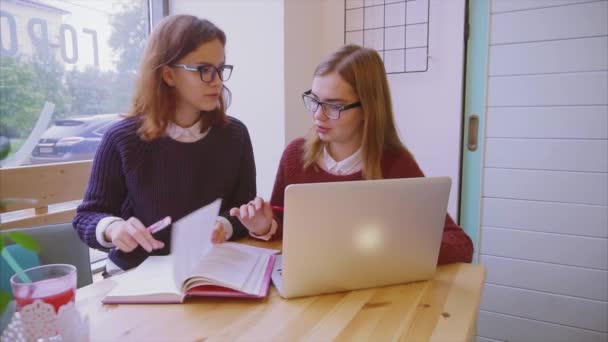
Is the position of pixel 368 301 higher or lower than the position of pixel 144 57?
lower

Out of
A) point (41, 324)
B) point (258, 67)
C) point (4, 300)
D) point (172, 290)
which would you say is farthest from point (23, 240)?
point (258, 67)

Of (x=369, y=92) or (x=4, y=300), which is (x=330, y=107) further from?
(x=4, y=300)

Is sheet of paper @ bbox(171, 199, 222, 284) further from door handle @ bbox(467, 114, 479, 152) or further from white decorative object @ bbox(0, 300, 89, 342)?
door handle @ bbox(467, 114, 479, 152)

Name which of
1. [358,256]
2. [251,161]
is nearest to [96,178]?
[251,161]

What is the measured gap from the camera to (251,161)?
4.68 ft

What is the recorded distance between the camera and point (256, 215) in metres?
1.06

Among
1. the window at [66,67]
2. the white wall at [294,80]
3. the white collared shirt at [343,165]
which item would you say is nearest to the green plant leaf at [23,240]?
the white collared shirt at [343,165]

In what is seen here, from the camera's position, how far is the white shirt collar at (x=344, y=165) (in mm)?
1235

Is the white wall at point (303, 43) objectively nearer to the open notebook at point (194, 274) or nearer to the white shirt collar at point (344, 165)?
the white shirt collar at point (344, 165)

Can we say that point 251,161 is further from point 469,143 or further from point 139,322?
point 469,143

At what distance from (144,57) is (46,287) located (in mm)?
803

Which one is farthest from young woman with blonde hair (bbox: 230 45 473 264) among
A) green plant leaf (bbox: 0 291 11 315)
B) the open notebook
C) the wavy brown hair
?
green plant leaf (bbox: 0 291 11 315)

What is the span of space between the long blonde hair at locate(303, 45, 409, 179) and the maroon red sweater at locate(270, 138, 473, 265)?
0.03m

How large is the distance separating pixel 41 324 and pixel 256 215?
55cm
